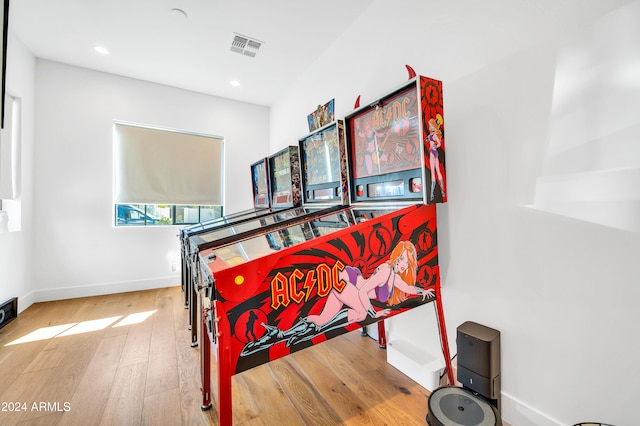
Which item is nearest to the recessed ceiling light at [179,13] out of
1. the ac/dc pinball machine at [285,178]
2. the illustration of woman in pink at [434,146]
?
the ac/dc pinball machine at [285,178]

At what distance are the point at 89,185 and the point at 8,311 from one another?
1561 millimetres

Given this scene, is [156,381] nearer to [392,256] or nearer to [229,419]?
[229,419]

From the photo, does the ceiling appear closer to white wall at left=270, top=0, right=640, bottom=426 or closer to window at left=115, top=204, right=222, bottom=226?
white wall at left=270, top=0, right=640, bottom=426

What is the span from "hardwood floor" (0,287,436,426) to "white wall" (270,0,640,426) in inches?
21.4

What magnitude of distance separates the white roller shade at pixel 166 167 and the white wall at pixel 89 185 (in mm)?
120

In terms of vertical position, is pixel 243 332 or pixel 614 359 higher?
pixel 243 332

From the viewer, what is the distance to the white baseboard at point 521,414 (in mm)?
1209

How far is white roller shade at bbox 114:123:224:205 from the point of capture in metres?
3.56

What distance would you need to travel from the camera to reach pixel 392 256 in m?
1.28

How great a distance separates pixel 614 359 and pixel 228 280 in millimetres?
1531

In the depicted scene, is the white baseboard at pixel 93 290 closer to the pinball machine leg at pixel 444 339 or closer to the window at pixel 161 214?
the window at pixel 161 214

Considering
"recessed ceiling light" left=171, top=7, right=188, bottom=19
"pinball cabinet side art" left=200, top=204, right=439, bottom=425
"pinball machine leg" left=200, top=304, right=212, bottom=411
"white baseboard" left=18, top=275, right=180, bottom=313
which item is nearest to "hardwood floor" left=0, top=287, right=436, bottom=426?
"pinball machine leg" left=200, top=304, right=212, bottom=411

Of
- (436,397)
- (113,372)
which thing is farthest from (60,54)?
(436,397)

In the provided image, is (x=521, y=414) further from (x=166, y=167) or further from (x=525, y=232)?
(x=166, y=167)
